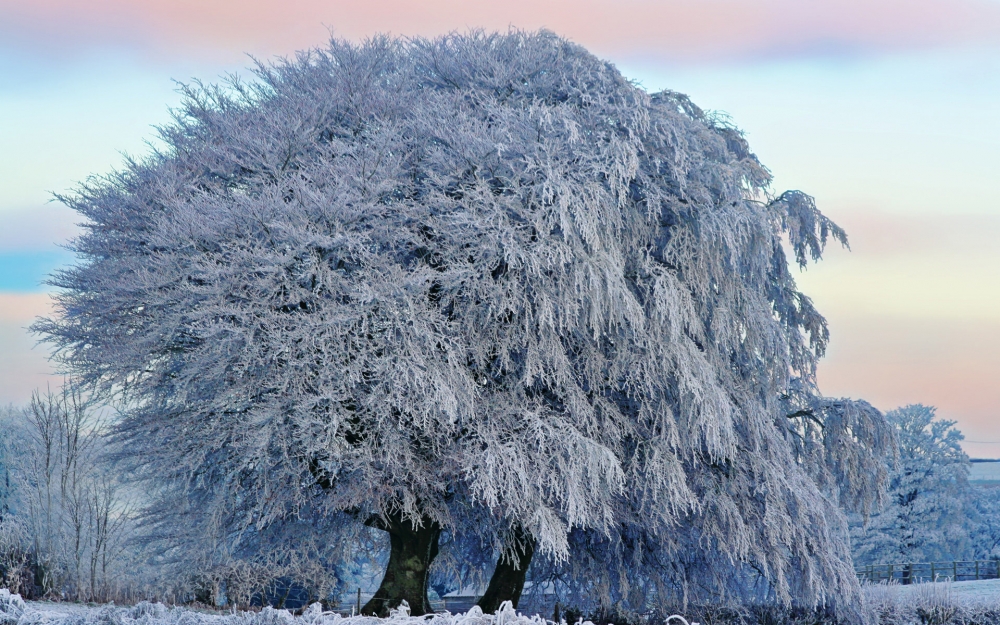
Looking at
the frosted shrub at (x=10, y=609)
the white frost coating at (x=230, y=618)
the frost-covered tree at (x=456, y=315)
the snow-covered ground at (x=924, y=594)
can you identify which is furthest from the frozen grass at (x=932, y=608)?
the frosted shrub at (x=10, y=609)

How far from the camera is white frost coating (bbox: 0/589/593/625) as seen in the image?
4570 mm

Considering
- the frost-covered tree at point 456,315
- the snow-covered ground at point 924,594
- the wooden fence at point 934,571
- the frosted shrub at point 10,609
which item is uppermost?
the frost-covered tree at point 456,315

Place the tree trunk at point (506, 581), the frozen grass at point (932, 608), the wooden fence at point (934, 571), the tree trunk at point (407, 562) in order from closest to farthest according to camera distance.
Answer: the frozen grass at point (932, 608)
the tree trunk at point (407, 562)
the tree trunk at point (506, 581)
the wooden fence at point (934, 571)

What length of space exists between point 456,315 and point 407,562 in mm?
4716

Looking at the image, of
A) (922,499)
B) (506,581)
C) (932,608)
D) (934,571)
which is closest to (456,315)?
(506,581)

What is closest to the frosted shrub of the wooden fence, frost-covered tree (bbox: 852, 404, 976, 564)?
the wooden fence

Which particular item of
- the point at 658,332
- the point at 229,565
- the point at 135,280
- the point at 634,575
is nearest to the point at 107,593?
the point at 229,565

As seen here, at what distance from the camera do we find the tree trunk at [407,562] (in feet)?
51.5

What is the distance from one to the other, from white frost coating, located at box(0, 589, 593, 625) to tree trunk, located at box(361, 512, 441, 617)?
34.2ft

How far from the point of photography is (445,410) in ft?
42.0

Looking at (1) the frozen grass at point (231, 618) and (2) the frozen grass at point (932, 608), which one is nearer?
(1) the frozen grass at point (231, 618)

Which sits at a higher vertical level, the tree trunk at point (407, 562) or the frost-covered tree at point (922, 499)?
the frost-covered tree at point (922, 499)

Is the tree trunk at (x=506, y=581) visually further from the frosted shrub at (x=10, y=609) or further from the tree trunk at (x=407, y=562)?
the frosted shrub at (x=10, y=609)

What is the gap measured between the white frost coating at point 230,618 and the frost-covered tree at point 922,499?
39.2m
